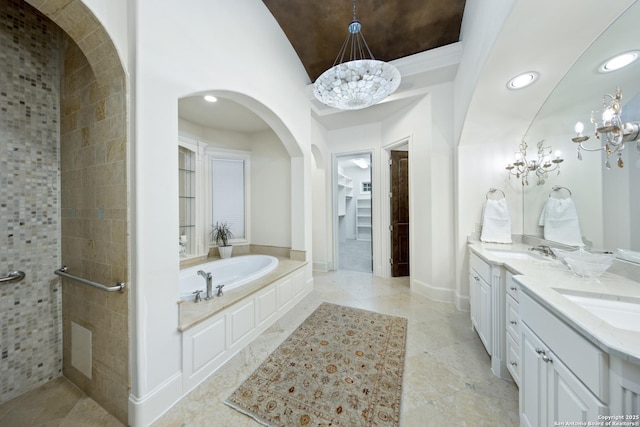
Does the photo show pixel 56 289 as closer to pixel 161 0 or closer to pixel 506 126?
pixel 161 0

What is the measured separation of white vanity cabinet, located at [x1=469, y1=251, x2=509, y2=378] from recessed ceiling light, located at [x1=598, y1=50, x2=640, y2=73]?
1.41 m

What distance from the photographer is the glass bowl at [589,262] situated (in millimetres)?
1210

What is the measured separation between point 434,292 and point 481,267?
120cm

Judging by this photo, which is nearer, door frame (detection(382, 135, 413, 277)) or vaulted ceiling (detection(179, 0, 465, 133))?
vaulted ceiling (detection(179, 0, 465, 133))

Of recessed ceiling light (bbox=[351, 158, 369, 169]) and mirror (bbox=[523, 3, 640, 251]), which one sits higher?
recessed ceiling light (bbox=[351, 158, 369, 169])

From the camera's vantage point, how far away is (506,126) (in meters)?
2.35

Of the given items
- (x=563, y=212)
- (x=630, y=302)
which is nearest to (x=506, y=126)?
(x=563, y=212)

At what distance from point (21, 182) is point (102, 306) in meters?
1.03

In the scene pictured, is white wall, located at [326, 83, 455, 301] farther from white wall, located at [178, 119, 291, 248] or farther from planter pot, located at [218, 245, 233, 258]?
planter pot, located at [218, 245, 233, 258]

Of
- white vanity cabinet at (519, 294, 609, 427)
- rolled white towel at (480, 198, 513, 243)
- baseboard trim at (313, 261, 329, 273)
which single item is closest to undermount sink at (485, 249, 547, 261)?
rolled white towel at (480, 198, 513, 243)

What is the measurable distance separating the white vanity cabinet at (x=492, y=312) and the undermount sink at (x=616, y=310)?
22.0 inches

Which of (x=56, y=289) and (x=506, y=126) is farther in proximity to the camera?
(x=506, y=126)

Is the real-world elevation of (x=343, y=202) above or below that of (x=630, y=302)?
above

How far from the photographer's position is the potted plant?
330 centimetres
